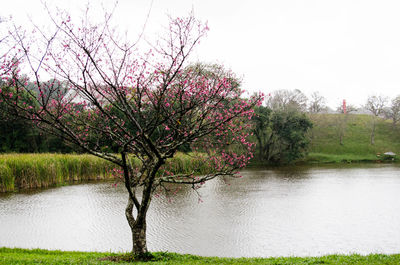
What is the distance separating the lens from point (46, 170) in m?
15.1

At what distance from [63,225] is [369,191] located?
502 inches

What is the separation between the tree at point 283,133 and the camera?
32.3 metres

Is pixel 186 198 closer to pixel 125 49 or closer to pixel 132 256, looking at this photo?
pixel 132 256

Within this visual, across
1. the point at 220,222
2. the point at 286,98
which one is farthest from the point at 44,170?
the point at 286,98

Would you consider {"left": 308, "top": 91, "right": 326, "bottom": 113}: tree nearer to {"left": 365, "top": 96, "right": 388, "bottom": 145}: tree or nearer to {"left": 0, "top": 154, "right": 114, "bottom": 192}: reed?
{"left": 365, "top": 96, "right": 388, "bottom": 145}: tree

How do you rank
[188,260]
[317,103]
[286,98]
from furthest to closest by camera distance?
[317,103] → [286,98] → [188,260]

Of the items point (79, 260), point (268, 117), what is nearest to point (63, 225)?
point (79, 260)

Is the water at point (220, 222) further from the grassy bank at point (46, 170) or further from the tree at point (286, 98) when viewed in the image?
the tree at point (286, 98)

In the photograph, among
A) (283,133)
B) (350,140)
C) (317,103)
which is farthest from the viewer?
(317,103)

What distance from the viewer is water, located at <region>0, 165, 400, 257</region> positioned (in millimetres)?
7242

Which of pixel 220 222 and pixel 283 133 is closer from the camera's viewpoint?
pixel 220 222

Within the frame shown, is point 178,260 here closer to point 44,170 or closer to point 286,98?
point 44,170

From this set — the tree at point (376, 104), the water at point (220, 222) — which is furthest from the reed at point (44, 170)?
the tree at point (376, 104)

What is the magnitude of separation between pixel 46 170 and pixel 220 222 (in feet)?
31.9
